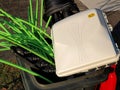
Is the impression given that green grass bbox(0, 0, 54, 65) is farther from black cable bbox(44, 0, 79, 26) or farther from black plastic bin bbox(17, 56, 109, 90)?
black plastic bin bbox(17, 56, 109, 90)

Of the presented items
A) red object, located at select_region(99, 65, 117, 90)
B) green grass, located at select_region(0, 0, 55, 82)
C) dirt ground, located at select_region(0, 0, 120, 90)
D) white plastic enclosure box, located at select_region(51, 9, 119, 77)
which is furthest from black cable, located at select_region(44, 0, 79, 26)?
dirt ground, located at select_region(0, 0, 120, 90)

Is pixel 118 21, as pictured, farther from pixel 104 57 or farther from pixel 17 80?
pixel 104 57

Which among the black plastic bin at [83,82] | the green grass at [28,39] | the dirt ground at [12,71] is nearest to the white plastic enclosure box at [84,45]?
the black plastic bin at [83,82]

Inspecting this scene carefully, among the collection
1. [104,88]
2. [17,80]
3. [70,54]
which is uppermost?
[70,54]

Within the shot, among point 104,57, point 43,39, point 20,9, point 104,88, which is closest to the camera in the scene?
point 104,57

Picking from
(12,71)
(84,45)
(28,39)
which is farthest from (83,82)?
(12,71)

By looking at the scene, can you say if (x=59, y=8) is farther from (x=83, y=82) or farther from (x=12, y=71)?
(x=12, y=71)

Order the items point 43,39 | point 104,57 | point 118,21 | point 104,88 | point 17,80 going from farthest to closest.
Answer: point 118,21 → point 17,80 → point 43,39 → point 104,88 → point 104,57

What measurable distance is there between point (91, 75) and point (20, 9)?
2475mm

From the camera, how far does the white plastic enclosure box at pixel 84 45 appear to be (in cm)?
172

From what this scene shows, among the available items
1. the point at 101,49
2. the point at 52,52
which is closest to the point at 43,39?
the point at 52,52

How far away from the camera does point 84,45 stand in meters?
1.77

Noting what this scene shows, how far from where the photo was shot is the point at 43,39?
2139mm

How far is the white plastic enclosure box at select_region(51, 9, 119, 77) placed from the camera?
1.72m
